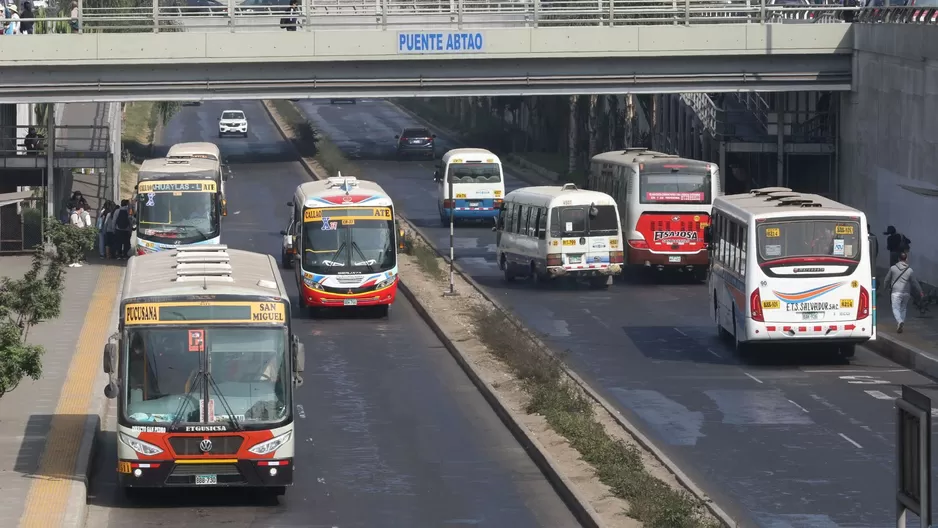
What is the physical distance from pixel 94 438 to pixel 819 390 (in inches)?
412

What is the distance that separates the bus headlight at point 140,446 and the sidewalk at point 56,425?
29.4 inches

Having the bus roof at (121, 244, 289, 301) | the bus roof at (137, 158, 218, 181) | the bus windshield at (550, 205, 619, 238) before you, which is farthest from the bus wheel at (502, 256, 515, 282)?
the bus roof at (121, 244, 289, 301)

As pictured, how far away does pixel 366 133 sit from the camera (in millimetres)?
87812

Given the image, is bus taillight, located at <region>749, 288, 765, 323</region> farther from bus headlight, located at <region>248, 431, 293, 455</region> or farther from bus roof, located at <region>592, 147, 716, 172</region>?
bus roof, located at <region>592, 147, 716, 172</region>

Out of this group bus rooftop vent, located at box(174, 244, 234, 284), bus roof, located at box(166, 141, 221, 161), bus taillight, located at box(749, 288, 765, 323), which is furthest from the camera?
bus roof, located at box(166, 141, 221, 161)

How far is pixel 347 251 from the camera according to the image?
31.0 metres

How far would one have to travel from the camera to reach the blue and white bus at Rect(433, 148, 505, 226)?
4909 centimetres

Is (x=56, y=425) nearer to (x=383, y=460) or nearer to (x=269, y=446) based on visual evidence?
(x=383, y=460)

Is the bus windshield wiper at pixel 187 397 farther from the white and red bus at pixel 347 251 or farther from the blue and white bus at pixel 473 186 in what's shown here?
the blue and white bus at pixel 473 186

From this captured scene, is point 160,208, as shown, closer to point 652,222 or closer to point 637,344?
point 652,222

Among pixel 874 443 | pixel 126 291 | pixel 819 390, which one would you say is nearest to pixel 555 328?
pixel 819 390

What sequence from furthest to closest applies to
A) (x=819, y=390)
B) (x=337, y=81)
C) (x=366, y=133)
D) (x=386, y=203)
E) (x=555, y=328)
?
1. (x=366, y=133)
2. (x=337, y=81)
3. (x=386, y=203)
4. (x=555, y=328)
5. (x=819, y=390)

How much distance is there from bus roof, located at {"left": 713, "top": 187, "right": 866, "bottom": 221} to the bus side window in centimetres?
790

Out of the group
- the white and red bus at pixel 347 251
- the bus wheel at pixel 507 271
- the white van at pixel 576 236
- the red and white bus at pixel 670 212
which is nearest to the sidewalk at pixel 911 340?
the red and white bus at pixel 670 212
